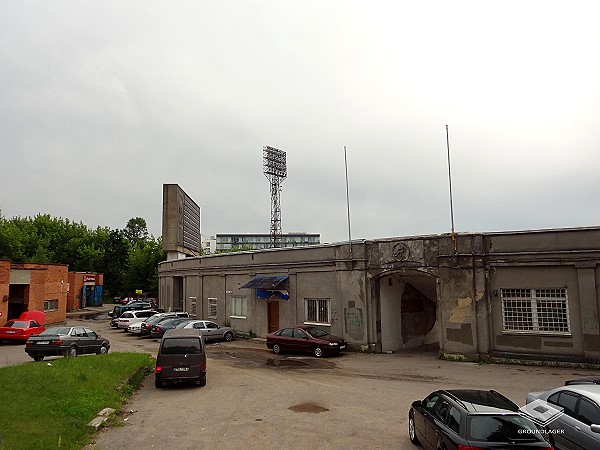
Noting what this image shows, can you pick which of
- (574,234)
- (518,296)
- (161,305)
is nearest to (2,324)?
(161,305)

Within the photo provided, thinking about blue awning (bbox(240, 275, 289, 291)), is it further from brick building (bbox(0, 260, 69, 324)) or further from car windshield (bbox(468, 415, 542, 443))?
car windshield (bbox(468, 415, 542, 443))

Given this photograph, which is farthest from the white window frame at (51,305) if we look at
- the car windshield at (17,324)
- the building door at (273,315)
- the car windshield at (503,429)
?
the car windshield at (503,429)

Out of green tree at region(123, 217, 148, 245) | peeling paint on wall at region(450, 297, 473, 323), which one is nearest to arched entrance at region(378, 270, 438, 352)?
peeling paint on wall at region(450, 297, 473, 323)

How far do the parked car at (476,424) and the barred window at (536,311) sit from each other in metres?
12.5

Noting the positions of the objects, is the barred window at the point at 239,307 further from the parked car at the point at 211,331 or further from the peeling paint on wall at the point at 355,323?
the peeling paint on wall at the point at 355,323

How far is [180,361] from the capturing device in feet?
50.5

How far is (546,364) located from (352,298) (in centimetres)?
933

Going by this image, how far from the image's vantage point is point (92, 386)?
13.4 metres

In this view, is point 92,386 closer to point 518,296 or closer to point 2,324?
point 518,296

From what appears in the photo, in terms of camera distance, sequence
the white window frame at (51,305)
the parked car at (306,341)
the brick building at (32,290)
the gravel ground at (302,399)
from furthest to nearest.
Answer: the white window frame at (51,305), the brick building at (32,290), the parked car at (306,341), the gravel ground at (302,399)

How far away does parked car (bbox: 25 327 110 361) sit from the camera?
19891 mm

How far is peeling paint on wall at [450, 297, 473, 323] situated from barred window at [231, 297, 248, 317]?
49.4ft

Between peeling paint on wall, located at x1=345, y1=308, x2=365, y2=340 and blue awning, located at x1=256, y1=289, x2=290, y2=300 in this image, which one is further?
blue awning, located at x1=256, y1=289, x2=290, y2=300

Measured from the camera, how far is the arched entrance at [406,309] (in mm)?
24078
